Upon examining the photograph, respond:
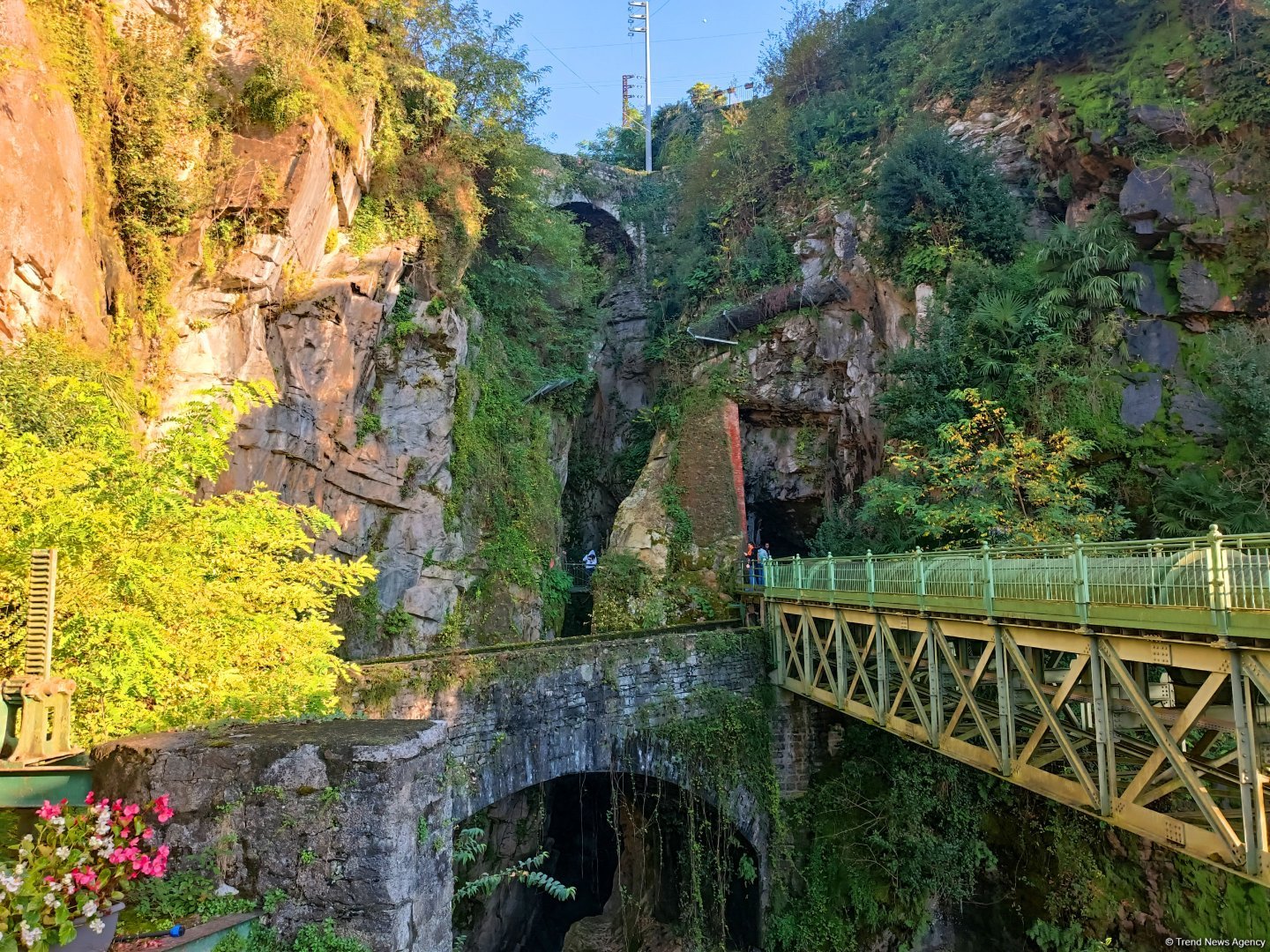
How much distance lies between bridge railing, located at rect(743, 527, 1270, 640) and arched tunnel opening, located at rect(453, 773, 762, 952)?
4.97m

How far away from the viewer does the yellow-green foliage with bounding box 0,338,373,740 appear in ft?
14.9

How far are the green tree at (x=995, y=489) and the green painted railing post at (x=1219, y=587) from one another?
6.09 m

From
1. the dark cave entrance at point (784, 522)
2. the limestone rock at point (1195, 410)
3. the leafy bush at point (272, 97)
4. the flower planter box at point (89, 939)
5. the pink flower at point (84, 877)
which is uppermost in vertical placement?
the leafy bush at point (272, 97)

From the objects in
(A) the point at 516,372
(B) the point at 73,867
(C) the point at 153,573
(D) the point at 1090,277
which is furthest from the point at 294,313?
(D) the point at 1090,277

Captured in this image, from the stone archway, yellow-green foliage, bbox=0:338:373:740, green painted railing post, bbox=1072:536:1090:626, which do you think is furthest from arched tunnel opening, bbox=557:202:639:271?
green painted railing post, bbox=1072:536:1090:626

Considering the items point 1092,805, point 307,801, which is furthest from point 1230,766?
point 307,801

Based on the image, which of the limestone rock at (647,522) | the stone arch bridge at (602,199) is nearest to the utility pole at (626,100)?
the stone arch bridge at (602,199)

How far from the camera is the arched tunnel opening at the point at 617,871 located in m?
11.7

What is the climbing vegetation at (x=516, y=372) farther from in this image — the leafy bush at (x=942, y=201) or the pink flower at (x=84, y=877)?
the pink flower at (x=84, y=877)

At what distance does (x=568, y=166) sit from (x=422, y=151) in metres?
13.0

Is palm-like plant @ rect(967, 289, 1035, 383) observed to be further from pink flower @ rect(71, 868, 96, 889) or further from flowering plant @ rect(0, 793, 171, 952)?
pink flower @ rect(71, 868, 96, 889)

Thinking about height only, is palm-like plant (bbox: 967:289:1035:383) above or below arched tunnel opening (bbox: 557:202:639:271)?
below

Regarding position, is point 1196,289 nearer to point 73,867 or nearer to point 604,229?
point 73,867

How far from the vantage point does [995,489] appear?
12.4 meters
